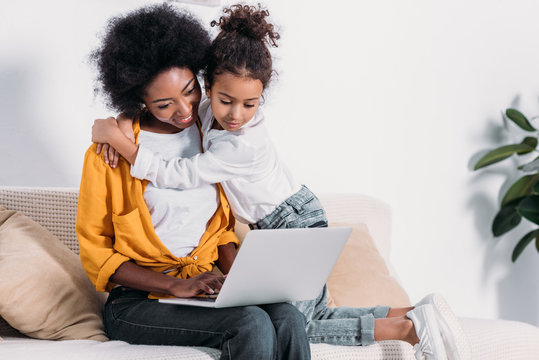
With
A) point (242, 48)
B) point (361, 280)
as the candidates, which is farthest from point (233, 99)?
point (361, 280)

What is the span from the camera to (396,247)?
9.24 feet

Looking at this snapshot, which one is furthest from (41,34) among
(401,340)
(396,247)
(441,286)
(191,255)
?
(441,286)

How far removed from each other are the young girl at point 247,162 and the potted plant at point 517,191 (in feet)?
4.92

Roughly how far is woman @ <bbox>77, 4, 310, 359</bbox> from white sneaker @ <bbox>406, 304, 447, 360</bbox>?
283 millimetres

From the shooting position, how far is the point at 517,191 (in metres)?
2.94

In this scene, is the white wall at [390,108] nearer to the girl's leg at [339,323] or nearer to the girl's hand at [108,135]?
the girl's hand at [108,135]

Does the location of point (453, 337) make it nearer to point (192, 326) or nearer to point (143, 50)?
point (192, 326)

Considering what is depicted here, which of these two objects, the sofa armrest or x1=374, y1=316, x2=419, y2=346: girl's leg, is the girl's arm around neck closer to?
x1=374, y1=316, x2=419, y2=346: girl's leg

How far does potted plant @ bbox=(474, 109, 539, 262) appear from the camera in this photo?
287cm

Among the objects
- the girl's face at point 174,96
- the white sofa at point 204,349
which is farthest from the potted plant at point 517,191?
the girl's face at point 174,96

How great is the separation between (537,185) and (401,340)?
151 cm

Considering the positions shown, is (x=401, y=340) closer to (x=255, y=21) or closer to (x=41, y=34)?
(x=255, y=21)

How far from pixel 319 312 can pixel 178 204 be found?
18.0 inches

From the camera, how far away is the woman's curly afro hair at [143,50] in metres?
1.41
